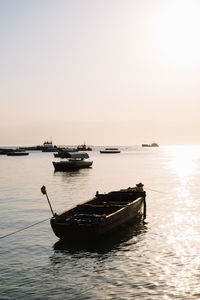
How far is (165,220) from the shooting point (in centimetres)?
2789

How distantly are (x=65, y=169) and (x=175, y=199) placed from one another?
161ft

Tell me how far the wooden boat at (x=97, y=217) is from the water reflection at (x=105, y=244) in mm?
416

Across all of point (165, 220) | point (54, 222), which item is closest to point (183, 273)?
point (54, 222)

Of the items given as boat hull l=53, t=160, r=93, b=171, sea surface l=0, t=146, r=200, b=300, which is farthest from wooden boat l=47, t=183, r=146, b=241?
boat hull l=53, t=160, r=93, b=171

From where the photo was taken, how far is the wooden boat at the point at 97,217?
65.5ft

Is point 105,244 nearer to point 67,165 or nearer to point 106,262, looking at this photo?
point 106,262

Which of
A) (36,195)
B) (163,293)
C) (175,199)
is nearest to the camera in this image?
(163,293)

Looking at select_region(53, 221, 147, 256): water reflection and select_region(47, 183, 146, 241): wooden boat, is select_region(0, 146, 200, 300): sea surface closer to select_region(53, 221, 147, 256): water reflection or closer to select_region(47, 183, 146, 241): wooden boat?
select_region(53, 221, 147, 256): water reflection

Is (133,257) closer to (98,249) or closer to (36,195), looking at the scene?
(98,249)

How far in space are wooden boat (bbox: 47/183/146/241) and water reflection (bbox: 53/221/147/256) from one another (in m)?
0.42

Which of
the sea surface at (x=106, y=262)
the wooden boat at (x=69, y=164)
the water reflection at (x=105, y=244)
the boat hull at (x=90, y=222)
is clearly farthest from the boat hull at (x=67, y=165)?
the water reflection at (x=105, y=244)

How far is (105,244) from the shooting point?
67.4 ft

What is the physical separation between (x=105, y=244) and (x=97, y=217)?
82.6 inches

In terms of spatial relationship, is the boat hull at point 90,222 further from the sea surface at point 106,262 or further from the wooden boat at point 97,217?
the sea surface at point 106,262
